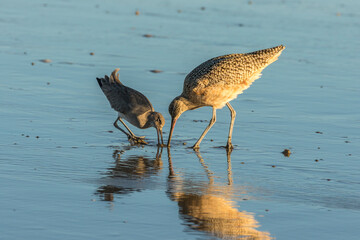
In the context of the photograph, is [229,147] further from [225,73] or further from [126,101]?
[126,101]

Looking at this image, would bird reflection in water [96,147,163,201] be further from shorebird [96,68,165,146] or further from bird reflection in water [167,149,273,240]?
shorebird [96,68,165,146]

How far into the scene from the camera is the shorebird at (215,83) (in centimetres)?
918

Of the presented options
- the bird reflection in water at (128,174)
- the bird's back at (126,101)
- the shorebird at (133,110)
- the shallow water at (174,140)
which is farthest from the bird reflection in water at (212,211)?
the bird's back at (126,101)

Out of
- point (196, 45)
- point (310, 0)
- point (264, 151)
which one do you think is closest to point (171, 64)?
point (196, 45)

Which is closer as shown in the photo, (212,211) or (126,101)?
(212,211)

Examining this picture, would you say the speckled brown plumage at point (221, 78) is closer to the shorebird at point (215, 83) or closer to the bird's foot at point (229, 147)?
the shorebird at point (215, 83)

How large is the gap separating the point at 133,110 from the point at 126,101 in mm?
265

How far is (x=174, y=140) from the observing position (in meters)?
9.16

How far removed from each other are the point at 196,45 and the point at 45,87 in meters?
4.83

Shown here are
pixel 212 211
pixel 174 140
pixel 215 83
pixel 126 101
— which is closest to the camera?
pixel 212 211

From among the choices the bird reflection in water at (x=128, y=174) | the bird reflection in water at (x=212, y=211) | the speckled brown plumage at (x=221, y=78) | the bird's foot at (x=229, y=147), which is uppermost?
the speckled brown plumage at (x=221, y=78)

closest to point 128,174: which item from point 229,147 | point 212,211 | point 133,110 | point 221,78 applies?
point 212,211

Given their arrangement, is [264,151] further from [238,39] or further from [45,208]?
[238,39]

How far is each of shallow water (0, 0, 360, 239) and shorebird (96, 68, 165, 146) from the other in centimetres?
21
